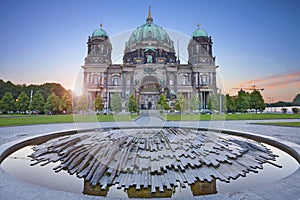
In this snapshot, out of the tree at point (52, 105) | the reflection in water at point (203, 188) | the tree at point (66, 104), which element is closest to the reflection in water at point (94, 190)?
the reflection in water at point (203, 188)

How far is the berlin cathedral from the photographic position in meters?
56.0

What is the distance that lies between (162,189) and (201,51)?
60201mm

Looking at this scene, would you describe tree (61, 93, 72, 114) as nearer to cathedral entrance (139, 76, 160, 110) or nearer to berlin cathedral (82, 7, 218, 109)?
berlin cathedral (82, 7, 218, 109)

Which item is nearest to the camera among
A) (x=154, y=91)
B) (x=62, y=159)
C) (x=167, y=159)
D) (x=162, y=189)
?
(x=162, y=189)

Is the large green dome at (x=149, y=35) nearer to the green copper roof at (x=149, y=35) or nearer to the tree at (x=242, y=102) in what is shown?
the green copper roof at (x=149, y=35)

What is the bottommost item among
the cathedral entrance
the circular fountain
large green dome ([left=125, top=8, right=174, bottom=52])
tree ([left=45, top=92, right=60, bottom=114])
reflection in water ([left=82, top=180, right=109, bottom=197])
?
reflection in water ([left=82, top=180, right=109, bottom=197])

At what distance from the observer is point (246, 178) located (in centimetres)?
420

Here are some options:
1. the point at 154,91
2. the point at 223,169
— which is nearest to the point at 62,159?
the point at 223,169

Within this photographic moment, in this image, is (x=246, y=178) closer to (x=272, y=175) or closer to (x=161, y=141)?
(x=272, y=175)

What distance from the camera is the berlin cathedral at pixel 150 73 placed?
184 feet

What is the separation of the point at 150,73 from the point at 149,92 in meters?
6.22

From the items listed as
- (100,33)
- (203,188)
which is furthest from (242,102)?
(100,33)

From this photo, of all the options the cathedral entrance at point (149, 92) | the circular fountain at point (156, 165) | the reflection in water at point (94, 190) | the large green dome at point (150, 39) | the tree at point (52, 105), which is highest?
the large green dome at point (150, 39)

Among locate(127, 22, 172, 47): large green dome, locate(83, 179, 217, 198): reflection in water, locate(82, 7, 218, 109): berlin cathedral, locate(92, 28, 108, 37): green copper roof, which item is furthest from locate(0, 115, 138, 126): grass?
locate(127, 22, 172, 47): large green dome
